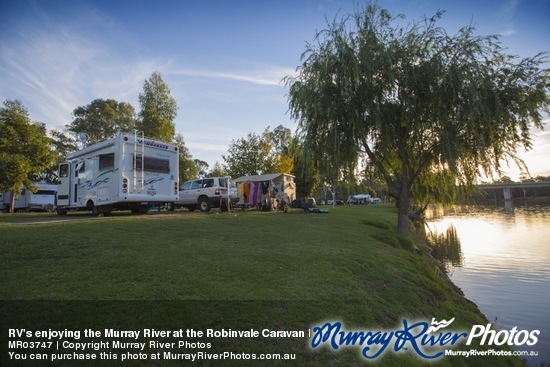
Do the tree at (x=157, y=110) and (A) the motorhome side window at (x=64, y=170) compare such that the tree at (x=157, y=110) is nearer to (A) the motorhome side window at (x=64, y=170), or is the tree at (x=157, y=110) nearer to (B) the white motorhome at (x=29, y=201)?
(B) the white motorhome at (x=29, y=201)

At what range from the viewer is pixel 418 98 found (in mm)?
12984

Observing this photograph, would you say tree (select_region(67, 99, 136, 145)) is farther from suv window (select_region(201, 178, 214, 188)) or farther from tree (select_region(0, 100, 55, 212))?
suv window (select_region(201, 178, 214, 188))

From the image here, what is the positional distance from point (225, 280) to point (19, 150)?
2416 cm

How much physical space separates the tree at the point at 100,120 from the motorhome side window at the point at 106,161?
35037 millimetres

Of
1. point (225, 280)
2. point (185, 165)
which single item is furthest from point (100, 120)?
point (225, 280)

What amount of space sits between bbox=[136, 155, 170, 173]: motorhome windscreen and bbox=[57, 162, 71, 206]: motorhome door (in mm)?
4691

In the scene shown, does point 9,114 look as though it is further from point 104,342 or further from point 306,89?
point 104,342

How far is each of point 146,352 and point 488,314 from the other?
8.77m

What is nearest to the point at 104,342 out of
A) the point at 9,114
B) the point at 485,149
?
the point at 485,149

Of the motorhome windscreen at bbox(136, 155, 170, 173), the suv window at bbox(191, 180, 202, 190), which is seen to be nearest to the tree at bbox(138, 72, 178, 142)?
the suv window at bbox(191, 180, 202, 190)

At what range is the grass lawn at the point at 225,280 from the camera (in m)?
4.36
